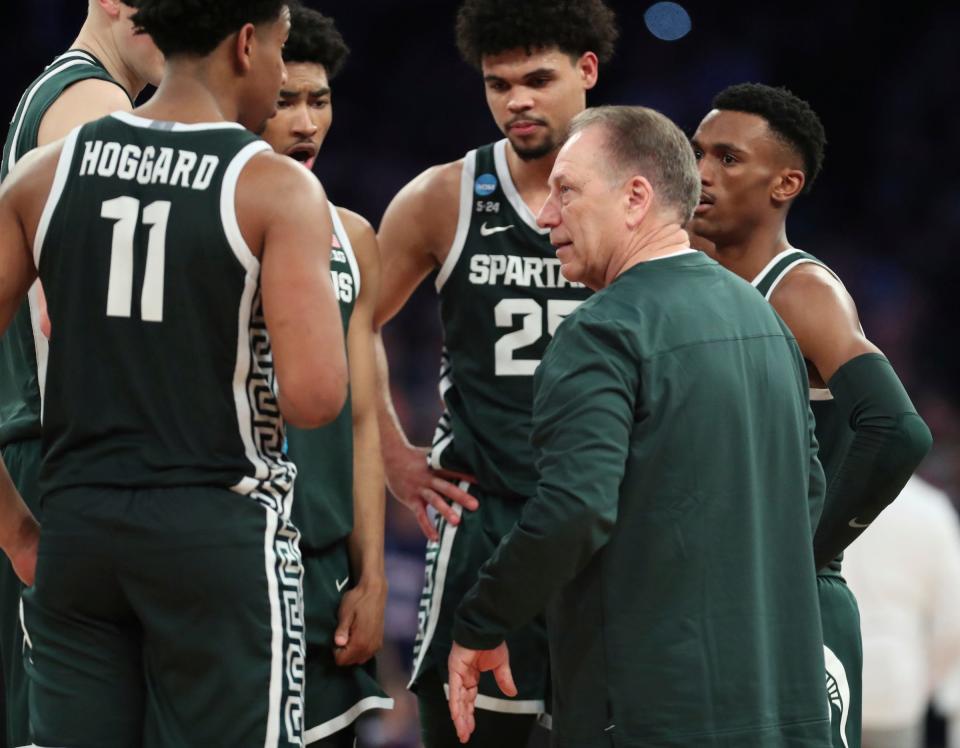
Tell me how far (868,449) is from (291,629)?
58.6 inches

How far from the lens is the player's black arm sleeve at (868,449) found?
3.30 meters

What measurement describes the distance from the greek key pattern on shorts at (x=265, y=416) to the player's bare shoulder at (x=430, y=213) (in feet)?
4.68

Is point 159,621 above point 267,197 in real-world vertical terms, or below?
below

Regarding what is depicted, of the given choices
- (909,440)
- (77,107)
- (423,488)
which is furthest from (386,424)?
(909,440)

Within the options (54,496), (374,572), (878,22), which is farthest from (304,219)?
(878,22)

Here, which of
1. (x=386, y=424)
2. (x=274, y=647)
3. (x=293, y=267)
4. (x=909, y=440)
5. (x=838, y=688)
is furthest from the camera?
(x=386, y=424)

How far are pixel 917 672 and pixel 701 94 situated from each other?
5360 mm

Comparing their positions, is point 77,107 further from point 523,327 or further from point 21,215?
point 523,327

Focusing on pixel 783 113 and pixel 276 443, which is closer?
pixel 276 443

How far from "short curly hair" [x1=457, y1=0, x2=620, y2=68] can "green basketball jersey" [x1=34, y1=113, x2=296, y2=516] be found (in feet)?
5.20

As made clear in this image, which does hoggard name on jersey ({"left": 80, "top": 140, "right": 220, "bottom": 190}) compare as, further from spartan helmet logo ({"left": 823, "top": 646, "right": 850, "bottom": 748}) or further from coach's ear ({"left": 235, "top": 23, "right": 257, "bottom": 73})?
spartan helmet logo ({"left": 823, "top": 646, "right": 850, "bottom": 748})

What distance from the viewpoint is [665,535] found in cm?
262

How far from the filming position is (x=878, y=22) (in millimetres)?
9367

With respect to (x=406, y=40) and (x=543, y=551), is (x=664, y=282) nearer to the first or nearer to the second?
(x=543, y=551)
